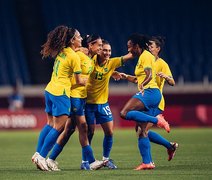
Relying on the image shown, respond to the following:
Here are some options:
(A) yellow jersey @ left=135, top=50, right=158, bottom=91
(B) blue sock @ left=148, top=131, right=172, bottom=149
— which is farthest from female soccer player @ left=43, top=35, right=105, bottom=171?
(B) blue sock @ left=148, top=131, right=172, bottom=149

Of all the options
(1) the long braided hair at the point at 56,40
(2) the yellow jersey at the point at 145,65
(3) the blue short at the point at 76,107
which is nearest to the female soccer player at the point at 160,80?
(2) the yellow jersey at the point at 145,65

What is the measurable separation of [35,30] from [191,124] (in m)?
7.98

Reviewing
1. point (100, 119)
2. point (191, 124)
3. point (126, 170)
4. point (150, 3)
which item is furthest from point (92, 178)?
point (150, 3)

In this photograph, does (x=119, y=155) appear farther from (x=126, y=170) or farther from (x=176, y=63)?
(x=176, y=63)

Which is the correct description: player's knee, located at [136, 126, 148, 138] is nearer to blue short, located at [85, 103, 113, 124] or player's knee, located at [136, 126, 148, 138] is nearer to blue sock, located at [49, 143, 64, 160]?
blue short, located at [85, 103, 113, 124]

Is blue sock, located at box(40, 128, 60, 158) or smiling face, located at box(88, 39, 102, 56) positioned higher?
smiling face, located at box(88, 39, 102, 56)

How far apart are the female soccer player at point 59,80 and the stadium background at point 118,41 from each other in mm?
16218

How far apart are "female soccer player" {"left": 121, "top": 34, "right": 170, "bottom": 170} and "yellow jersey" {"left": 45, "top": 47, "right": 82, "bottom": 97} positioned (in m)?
0.94

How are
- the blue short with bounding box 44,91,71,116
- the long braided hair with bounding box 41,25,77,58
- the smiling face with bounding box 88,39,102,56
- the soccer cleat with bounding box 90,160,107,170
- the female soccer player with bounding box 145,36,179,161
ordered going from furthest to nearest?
1. the female soccer player with bounding box 145,36,179,161
2. the smiling face with bounding box 88,39,102,56
3. the soccer cleat with bounding box 90,160,107,170
4. the long braided hair with bounding box 41,25,77,58
5. the blue short with bounding box 44,91,71,116

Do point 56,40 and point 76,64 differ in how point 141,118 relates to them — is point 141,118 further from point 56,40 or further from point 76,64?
point 56,40

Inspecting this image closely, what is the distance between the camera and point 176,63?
31.4 metres

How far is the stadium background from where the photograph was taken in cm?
2925

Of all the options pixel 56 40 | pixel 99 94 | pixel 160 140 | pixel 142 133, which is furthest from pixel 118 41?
pixel 56 40

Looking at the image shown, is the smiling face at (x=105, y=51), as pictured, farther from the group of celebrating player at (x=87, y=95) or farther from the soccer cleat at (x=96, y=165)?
the soccer cleat at (x=96, y=165)
